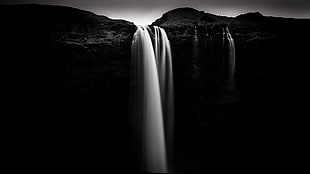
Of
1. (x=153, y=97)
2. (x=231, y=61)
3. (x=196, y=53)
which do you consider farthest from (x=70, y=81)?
(x=231, y=61)

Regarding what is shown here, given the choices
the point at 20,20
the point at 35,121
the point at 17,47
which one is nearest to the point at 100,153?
the point at 35,121

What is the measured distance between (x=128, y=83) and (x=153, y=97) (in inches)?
21.6

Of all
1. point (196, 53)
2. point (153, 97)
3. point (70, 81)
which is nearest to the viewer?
point (70, 81)

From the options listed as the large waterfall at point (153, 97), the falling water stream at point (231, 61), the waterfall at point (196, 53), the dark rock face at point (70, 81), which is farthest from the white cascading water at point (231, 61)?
the dark rock face at point (70, 81)

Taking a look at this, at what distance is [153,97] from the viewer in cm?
425

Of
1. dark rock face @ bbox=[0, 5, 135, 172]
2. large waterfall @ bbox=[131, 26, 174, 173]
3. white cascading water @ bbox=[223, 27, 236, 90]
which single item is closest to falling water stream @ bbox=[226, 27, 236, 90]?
white cascading water @ bbox=[223, 27, 236, 90]

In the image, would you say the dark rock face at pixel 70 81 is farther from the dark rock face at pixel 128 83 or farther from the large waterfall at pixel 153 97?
the large waterfall at pixel 153 97

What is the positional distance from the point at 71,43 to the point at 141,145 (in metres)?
2.28

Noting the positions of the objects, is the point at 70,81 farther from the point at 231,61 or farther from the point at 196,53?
the point at 231,61

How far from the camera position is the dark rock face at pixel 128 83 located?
4.04 metres

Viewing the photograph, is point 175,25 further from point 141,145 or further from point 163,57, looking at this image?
point 141,145

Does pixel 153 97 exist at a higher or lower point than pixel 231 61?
lower

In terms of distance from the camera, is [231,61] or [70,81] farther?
[231,61]

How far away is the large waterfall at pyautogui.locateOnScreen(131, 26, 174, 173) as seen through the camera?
13.8 ft
